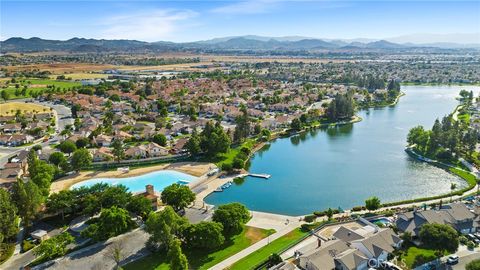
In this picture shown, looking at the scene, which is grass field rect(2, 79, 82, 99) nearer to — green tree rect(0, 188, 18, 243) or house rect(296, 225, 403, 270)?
green tree rect(0, 188, 18, 243)

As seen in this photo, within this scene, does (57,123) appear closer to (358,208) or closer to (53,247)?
(53,247)

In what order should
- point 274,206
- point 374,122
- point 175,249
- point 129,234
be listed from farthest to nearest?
point 374,122, point 274,206, point 129,234, point 175,249

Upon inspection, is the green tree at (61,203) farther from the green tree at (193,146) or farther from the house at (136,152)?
the green tree at (193,146)

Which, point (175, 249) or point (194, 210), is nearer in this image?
point (175, 249)

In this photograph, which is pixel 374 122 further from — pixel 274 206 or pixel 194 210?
pixel 194 210

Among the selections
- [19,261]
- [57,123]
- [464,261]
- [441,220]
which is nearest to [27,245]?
[19,261]

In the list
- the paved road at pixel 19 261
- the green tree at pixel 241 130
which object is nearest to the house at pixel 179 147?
the green tree at pixel 241 130

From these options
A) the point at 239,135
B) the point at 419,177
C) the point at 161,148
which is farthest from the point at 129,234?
the point at 419,177
